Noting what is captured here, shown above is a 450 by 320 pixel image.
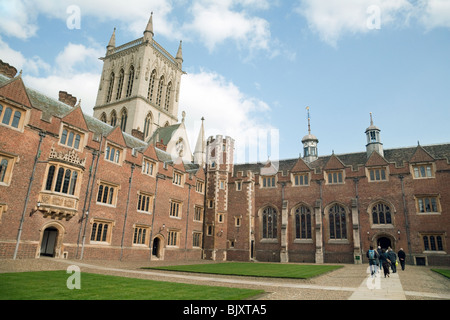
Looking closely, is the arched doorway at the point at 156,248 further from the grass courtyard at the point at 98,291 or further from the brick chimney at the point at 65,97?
the grass courtyard at the point at 98,291

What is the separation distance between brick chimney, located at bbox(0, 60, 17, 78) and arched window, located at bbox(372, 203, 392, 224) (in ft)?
121

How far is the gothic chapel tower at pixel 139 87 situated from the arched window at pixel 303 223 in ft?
107

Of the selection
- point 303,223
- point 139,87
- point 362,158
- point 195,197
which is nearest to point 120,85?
point 139,87

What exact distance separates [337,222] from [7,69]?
34987 millimetres

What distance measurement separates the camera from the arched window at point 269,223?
3638 cm

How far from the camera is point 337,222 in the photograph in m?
33.4

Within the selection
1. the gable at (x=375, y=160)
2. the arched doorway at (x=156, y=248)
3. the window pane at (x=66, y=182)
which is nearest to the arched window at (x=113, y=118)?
the arched doorway at (x=156, y=248)

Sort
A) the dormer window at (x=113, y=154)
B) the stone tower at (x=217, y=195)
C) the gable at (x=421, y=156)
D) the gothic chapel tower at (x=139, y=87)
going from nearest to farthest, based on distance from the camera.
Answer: the dormer window at (x=113, y=154) → the gable at (x=421, y=156) → the stone tower at (x=217, y=195) → the gothic chapel tower at (x=139, y=87)

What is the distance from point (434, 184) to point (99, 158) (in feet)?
109

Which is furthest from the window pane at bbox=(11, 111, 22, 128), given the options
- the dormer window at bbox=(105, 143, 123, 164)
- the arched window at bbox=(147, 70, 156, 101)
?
the arched window at bbox=(147, 70, 156, 101)

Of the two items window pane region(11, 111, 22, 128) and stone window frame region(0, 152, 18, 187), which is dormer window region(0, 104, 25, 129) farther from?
stone window frame region(0, 152, 18, 187)

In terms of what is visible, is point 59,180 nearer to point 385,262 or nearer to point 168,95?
point 385,262

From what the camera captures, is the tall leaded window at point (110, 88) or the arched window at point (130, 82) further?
the tall leaded window at point (110, 88)
